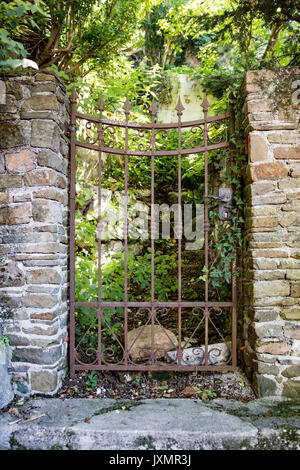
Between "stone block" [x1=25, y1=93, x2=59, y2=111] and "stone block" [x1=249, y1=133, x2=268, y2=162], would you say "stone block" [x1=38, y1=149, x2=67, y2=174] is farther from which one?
"stone block" [x1=249, y1=133, x2=268, y2=162]

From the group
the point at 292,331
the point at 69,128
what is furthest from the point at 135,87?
the point at 292,331

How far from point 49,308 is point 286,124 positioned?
7.40ft

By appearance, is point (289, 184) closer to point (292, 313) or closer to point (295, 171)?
point (295, 171)

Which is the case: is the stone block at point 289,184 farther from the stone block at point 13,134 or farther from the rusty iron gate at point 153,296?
the stone block at point 13,134

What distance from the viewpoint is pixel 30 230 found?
7.23 ft

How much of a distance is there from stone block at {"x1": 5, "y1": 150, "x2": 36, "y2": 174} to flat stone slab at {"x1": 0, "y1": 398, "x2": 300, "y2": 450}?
1.69 metres

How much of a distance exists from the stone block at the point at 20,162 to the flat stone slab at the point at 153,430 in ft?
5.56

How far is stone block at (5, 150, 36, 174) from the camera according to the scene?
7.30 feet

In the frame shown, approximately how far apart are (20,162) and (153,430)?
6.70 feet

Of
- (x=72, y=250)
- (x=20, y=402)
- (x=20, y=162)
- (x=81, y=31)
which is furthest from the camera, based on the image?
(x=81, y=31)

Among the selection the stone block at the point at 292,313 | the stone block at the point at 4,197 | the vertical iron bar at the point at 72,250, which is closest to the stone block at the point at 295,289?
the stone block at the point at 292,313

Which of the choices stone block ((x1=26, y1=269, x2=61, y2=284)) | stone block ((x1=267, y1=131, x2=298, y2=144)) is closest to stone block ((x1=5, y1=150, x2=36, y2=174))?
stone block ((x1=26, y1=269, x2=61, y2=284))

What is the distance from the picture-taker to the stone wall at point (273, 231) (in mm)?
2199
